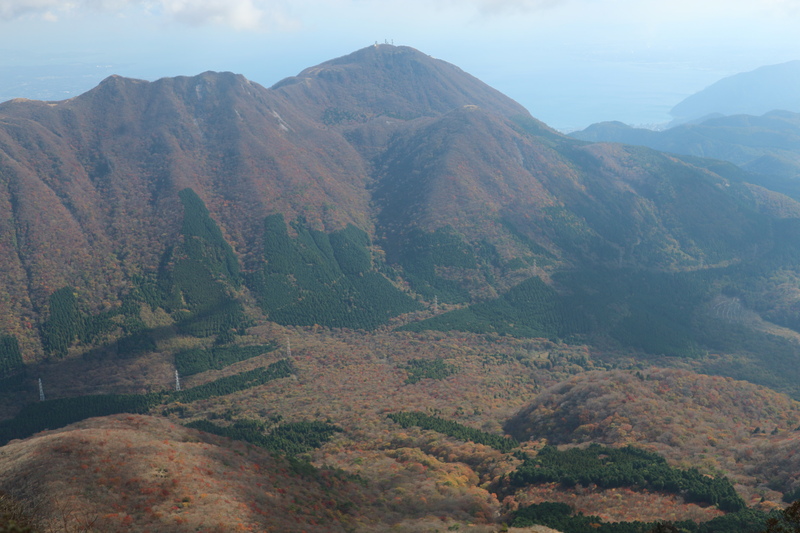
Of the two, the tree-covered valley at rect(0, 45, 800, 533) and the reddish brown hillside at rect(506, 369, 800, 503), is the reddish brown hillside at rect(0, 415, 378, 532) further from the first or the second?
the reddish brown hillside at rect(506, 369, 800, 503)

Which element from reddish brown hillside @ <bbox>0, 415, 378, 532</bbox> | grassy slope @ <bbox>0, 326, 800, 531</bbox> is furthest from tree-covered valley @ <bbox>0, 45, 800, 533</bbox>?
grassy slope @ <bbox>0, 326, 800, 531</bbox>

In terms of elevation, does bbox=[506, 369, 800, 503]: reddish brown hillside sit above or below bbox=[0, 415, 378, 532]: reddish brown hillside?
below

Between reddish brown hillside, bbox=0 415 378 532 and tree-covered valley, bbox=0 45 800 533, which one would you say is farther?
tree-covered valley, bbox=0 45 800 533

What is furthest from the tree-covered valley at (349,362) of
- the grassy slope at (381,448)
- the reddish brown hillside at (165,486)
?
the grassy slope at (381,448)

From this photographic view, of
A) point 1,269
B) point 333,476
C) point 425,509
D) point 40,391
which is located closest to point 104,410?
point 40,391

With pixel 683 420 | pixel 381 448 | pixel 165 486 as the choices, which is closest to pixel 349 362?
pixel 381 448

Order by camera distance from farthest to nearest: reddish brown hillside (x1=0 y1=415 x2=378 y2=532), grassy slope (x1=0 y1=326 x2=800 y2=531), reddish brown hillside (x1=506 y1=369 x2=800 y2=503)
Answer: reddish brown hillside (x1=506 y1=369 x2=800 y2=503) < grassy slope (x1=0 y1=326 x2=800 y2=531) < reddish brown hillside (x1=0 y1=415 x2=378 y2=532)

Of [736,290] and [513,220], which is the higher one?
[513,220]

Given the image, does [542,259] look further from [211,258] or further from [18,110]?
[18,110]
